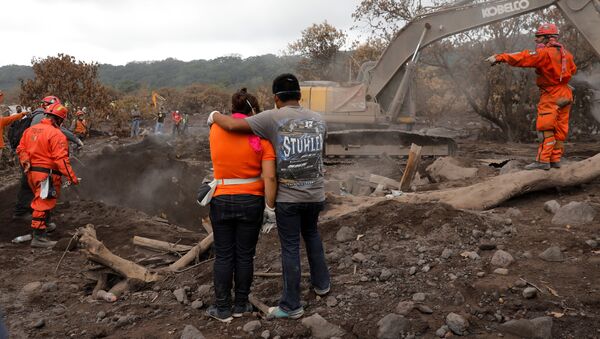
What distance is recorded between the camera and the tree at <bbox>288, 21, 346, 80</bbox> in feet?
101

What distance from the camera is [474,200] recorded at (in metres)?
6.11

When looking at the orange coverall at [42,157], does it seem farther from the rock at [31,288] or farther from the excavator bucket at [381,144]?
the excavator bucket at [381,144]

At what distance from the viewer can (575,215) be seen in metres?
5.14

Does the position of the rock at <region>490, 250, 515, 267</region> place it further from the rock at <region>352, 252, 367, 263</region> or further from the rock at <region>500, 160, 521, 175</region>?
the rock at <region>500, 160, 521, 175</region>


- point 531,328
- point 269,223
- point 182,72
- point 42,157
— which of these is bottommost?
point 269,223

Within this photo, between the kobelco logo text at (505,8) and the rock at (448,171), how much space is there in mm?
3711

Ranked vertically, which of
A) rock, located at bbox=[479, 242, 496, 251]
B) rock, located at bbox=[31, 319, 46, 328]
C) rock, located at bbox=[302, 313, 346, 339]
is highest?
rock, located at bbox=[479, 242, 496, 251]

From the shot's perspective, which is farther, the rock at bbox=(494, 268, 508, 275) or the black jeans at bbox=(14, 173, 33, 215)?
the black jeans at bbox=(14, 173, 33, 215)

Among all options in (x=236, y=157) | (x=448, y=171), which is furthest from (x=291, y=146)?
(x=448, y=171)

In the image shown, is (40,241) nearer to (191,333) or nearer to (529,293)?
(191,333)

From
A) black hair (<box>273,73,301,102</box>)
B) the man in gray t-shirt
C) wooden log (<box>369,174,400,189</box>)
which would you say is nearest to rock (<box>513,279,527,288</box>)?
the man in gray t-shirt

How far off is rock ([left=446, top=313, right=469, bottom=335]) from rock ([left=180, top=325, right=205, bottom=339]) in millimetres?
1601

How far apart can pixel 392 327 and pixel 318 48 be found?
28.6 metres

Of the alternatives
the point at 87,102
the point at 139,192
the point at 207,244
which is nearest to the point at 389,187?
the point at 207,244
